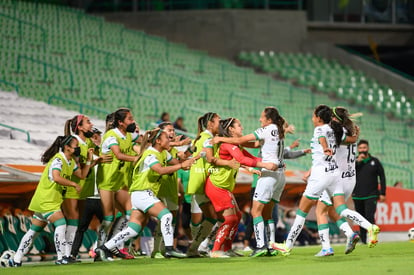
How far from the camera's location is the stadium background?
923 inches

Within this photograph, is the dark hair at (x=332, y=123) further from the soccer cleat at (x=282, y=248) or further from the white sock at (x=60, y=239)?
the white sock at (x=60, y=239)

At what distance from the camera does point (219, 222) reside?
14.3 metres

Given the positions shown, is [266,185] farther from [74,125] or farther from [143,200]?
[74,125]

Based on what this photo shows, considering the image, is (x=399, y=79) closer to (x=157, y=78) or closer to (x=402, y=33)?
(x=402, y=33)

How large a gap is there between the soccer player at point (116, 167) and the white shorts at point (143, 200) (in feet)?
3.26

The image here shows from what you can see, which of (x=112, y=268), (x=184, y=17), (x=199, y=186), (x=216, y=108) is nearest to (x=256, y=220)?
(x=199, y=186)

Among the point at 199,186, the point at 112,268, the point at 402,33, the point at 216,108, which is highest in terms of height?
the point at 402,33

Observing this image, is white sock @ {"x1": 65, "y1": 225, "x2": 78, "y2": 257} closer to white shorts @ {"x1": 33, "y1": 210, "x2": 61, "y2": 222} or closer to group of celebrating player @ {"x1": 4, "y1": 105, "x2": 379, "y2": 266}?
group of celebrating player @ {"x1": 4, "y1": 105, "x2": 379, "y2": 266}

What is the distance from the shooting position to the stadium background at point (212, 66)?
23.4 meters

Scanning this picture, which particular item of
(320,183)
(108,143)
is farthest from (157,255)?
(320,183)

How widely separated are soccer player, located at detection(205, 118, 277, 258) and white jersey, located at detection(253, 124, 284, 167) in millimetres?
184

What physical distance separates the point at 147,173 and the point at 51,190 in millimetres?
1422

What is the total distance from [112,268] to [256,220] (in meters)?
2.51

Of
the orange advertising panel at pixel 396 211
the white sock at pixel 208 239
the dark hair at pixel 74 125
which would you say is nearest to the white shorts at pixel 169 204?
the white sock at pixel 208 239
